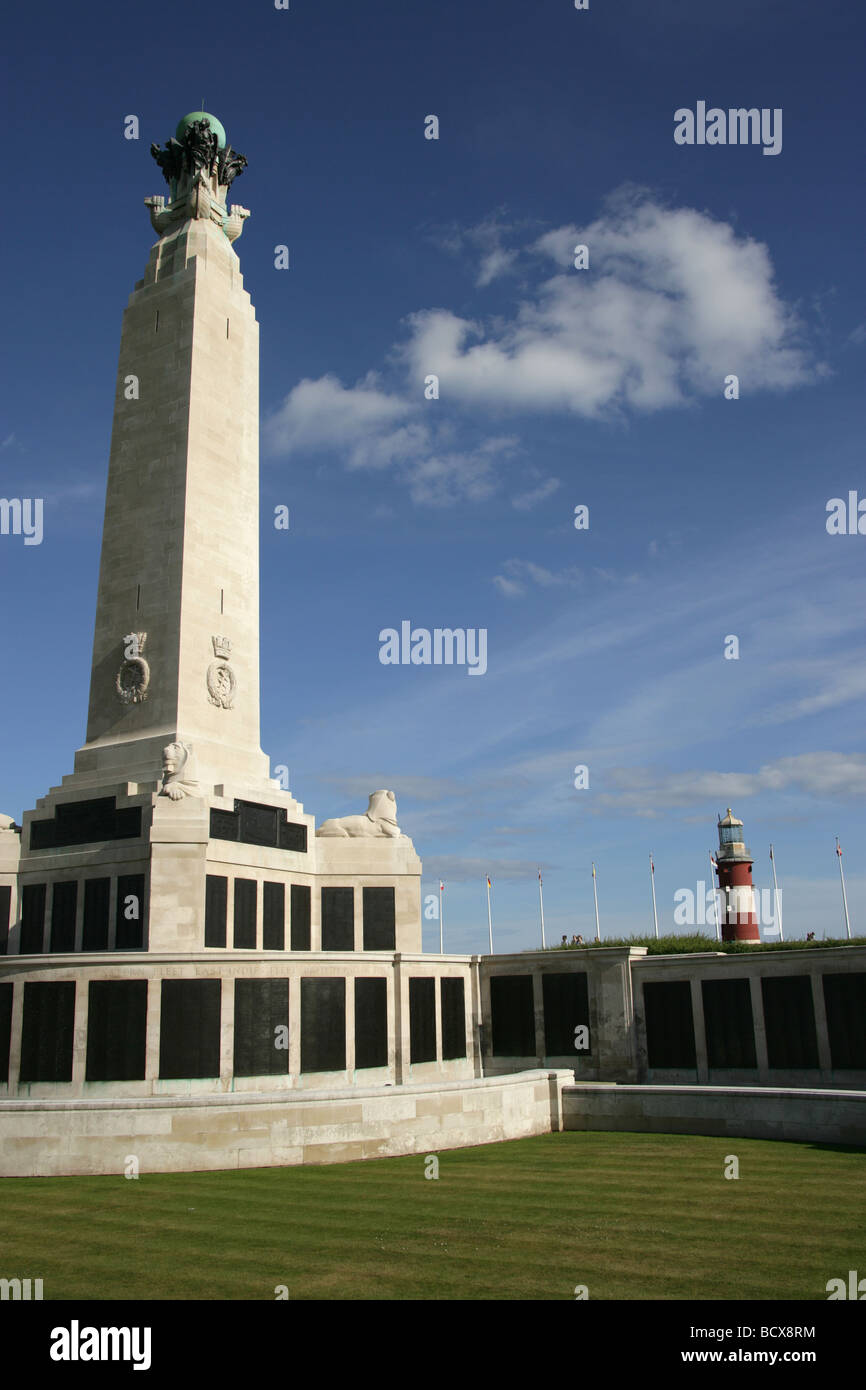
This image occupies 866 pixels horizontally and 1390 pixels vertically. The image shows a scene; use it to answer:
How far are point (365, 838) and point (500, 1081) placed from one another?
21050 millimetres

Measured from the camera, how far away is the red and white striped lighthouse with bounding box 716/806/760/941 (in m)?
57.8

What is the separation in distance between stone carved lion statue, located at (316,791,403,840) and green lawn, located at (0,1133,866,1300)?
78.7 feet

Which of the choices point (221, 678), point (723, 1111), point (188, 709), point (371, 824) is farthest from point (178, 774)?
point (723, 1111)

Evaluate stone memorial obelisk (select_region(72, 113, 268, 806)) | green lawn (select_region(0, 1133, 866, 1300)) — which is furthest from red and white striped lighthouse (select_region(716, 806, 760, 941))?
green lawn (select_region(0, 1133, 866, 1300))

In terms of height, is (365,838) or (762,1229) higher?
(365,838)

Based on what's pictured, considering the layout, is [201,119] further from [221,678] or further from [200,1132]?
[200,1132]

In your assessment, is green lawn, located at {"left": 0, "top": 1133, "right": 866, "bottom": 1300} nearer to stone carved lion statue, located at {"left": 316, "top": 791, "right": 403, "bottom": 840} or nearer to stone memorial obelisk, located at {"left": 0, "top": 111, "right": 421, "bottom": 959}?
stone memorial obelisk, located at {"left": 0, "top": 111, "right": 421, "bottom": 959}

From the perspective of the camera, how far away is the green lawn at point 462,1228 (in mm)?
13836

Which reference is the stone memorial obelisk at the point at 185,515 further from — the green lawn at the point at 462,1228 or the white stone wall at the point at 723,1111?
the green lawn at the point at 462,1228

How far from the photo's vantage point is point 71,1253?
15.8m

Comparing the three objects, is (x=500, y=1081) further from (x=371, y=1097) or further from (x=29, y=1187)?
(x=29, y=1187)

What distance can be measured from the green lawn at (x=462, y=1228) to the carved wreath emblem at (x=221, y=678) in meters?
24.6

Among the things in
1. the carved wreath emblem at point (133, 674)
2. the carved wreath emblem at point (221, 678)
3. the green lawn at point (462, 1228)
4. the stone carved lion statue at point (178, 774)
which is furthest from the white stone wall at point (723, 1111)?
the carved wreath emblem at point (133, 674)
